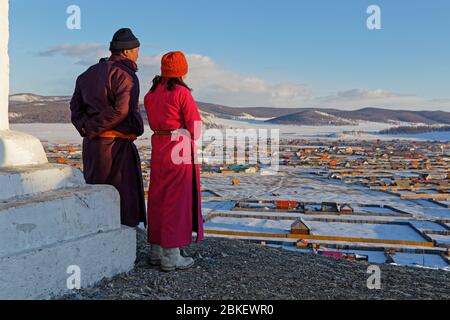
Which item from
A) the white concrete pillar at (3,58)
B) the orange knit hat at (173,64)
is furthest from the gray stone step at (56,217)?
the orange knit hat at (173,64)

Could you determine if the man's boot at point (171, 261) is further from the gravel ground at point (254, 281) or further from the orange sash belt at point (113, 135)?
the orange sash belt at point (113, 135)

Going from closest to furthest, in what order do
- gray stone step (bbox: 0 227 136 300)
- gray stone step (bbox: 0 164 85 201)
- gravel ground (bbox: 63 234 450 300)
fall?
gray stone step (bbox: 0 227 136 300), gray stone step (bbox: 0 164 85 201), gravel ground (bbox: 63 234 450 300)

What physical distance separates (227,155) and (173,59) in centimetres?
4085

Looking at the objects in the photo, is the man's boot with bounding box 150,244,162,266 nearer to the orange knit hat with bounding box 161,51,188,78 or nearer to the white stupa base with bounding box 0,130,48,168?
the white stupa base with bounding box 0,130,48,168

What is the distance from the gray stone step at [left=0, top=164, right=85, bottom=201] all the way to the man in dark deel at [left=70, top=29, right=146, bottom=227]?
0.53 ft

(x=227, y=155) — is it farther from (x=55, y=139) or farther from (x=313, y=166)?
(x=55, y=139)

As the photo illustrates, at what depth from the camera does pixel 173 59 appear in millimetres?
2590

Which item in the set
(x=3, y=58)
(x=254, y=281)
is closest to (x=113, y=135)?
(x=3, y=58)

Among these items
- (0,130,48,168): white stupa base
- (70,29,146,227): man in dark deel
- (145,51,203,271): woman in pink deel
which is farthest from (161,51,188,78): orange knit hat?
(0,130,48,168): white stupa base

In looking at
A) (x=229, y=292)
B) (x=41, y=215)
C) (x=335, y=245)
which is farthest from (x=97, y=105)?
(x=335, y=245)

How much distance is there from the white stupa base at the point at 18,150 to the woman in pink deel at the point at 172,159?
64cm

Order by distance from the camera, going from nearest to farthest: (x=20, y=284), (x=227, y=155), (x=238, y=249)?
1. (x=20, y=284)
2. (x=238, y=249)
3. (x=227, y=155)

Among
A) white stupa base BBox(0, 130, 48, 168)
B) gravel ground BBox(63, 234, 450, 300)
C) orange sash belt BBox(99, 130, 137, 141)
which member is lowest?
gravel ground BBox(63, 234, 450, 300)

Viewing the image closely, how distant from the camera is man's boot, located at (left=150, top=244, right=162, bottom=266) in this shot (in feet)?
8.96
